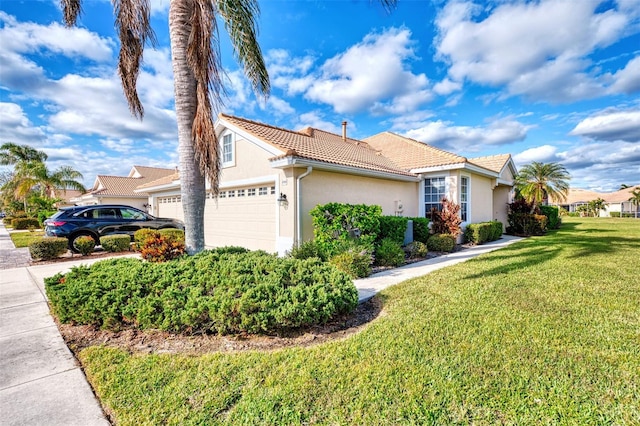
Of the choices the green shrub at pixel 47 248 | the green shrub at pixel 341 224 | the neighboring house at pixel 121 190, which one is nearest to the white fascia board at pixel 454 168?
the green shrub at pixel 341 224

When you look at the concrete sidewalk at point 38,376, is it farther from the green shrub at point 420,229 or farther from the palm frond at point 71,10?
the green shrub at point 420,229

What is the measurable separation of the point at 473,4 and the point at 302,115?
1177 centimetres

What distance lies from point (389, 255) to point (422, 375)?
5935 millimetres

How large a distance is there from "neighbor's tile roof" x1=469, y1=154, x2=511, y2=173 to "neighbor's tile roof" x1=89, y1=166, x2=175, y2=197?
29.2 metres

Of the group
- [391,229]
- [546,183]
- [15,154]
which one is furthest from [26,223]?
[546,183]

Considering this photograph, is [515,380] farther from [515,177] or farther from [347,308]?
[515,177]

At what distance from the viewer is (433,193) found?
548 inches

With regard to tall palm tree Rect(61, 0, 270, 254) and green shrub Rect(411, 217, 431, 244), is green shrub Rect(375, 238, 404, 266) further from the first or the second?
tall palm tree Rect(61, 0, 270, 254)

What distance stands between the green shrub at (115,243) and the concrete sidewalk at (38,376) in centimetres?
661

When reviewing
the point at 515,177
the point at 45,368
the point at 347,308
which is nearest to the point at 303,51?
the point at 347,308

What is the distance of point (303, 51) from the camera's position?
1240 cm

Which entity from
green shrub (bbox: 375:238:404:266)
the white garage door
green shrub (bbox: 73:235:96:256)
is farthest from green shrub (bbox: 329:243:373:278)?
green shrub (bbox: 73:235:96:256)

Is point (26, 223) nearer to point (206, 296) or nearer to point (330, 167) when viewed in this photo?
point (330, 167)

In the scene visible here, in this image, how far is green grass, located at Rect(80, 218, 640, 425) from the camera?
2445mm
